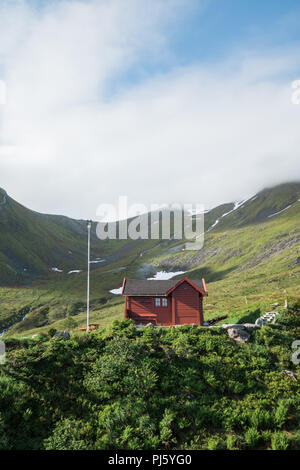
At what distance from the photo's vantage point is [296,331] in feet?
79.7

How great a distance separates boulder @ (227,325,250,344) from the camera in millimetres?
22641

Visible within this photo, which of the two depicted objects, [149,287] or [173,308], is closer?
[173,308]

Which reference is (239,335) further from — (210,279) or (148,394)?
(210,279)

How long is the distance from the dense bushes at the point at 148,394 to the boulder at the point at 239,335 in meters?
0.98

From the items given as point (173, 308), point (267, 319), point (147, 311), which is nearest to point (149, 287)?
point (147, 311)

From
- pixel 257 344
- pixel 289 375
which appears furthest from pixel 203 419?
pixel 257 344

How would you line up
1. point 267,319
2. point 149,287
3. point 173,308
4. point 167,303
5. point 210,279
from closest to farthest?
point 267,319 < point 173,308 < point 167,303 < point 149,287 < point 210,279

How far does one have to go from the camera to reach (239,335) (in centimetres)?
2302

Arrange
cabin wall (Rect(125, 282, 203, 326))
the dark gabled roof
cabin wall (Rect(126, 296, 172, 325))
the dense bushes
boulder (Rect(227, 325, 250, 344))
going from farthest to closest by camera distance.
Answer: the dark gabled roof → cabin wall (Rect(126, 296, 172, 325)) → cabin wall (Rect(125, 282, 203, 326)) → boulder (Rect(227, 325, 250, 344)) → the dense bushes

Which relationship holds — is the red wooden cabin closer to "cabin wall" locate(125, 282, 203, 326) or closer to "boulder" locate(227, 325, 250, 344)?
"cabin wall" locate(125, 282, 203, 326)

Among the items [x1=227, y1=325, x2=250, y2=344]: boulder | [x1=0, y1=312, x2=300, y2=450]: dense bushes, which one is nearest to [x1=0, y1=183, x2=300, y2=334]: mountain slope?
[x1=227, y1=325, x2=250, y2=344]: boulder

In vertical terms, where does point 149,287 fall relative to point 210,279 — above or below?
above

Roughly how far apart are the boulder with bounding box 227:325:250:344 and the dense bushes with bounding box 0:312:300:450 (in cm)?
98

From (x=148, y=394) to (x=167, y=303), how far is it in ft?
61.3
